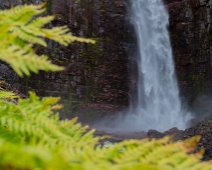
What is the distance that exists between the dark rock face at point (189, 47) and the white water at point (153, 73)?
1.63ft

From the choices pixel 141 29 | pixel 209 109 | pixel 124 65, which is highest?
pixel 141 29

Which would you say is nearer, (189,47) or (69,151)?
(69,151)

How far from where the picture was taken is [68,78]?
1373 centimetres

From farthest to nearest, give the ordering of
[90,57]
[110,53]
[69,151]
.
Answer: [110,53] < [90,57] < [69,151]

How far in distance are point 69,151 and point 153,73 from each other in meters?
14.6

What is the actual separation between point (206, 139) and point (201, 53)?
10.8 m

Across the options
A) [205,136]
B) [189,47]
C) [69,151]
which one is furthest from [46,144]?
[189,47]

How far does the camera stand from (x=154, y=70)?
48.8 feet

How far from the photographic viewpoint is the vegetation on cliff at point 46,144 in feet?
1.17

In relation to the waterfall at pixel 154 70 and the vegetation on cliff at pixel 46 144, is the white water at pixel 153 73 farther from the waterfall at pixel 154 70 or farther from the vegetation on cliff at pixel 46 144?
the vegetation on cliff at pixel 46 144

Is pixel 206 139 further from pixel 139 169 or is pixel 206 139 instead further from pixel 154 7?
pixel 154 7

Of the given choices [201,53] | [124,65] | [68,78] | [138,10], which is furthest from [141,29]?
[68,78]

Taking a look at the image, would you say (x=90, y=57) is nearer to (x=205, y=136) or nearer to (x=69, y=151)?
(x=205, y=136)

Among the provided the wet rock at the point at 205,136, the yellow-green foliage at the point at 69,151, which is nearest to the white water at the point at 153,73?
the wet rock at the point at 205,136
